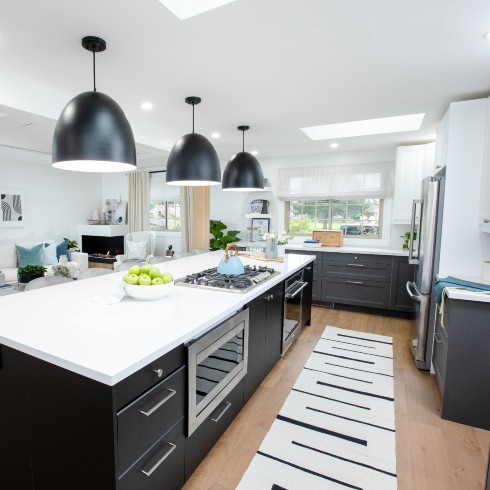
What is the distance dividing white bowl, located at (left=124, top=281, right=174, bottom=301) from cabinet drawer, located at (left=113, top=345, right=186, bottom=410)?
1.63 feet

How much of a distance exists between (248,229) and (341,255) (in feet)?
6.04

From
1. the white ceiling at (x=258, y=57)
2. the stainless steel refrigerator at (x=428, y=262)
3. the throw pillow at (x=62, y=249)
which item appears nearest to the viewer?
the white ceiling at (x=258, y=57)

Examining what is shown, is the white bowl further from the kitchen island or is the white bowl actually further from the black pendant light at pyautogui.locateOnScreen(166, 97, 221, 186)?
the black pendant light at pyautogui.locateOnScreen(166, 97, 221, 186)

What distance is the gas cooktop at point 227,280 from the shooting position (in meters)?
2.13

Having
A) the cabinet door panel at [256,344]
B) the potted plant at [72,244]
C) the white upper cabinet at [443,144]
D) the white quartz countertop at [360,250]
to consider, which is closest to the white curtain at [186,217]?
the potted plant at [72,244]

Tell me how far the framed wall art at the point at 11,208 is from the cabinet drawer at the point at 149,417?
5.98m

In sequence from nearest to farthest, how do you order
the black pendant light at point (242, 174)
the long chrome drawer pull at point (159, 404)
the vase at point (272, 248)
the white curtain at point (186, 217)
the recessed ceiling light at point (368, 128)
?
1. the long chrome drawer pull at point (159, 404)
2. the black pendant light at point (242, 174)
3. the vase at point (272, 248)
4. the recessed ceiling light at point (368, 128)
5. the white curtain at point (186, 217)

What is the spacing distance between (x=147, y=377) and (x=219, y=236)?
4640mm

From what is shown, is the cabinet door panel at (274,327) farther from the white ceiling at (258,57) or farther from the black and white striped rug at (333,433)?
the white ceiling at (258,57)

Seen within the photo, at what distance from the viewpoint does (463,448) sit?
1.90 m

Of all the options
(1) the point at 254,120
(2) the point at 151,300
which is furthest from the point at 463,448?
(1) the point at 254,120

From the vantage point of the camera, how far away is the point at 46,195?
20.9ft

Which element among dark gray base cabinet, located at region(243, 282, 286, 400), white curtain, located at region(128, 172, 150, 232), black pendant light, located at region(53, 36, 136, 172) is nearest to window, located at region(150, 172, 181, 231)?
white curtain, located at region(128, 172, 150, 232)

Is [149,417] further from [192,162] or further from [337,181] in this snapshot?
[337,181]
